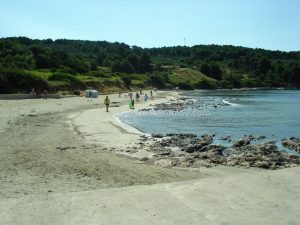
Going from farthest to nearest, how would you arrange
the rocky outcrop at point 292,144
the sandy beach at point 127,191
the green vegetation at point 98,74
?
the green vegetation at point 98,74 → the rocky outcrop at point 292,144 → the sandy beach at point 127,191

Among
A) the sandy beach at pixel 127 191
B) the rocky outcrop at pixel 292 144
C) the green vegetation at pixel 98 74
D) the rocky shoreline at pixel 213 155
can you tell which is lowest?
the rocky outcrop at pixel 292 144

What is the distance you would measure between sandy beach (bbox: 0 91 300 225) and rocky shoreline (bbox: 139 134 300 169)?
3.44ft

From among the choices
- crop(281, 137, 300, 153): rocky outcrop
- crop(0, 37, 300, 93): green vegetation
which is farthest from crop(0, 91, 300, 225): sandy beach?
crop(0, 37, 300, 93): green vegetation

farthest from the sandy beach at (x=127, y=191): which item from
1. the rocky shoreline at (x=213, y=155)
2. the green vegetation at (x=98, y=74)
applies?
the green vegetation at (x=98, y=74)

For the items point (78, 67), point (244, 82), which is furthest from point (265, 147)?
point (244, 82)

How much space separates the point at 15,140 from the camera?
22375 mm

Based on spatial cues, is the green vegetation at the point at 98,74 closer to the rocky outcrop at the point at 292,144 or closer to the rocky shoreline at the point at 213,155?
the rocky shoreline at the point at 213,155

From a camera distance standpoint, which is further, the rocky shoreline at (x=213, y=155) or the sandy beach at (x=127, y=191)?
the rocky shoreline at (x=213, y=155)

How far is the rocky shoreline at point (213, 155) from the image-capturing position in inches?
715

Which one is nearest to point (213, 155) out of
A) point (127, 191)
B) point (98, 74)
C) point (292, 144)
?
point (292, 144)

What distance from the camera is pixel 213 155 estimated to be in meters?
20.1

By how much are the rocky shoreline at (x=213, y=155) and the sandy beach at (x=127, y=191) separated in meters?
1.05

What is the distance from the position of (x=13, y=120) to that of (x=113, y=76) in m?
80.1

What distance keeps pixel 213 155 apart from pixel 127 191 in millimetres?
8575
